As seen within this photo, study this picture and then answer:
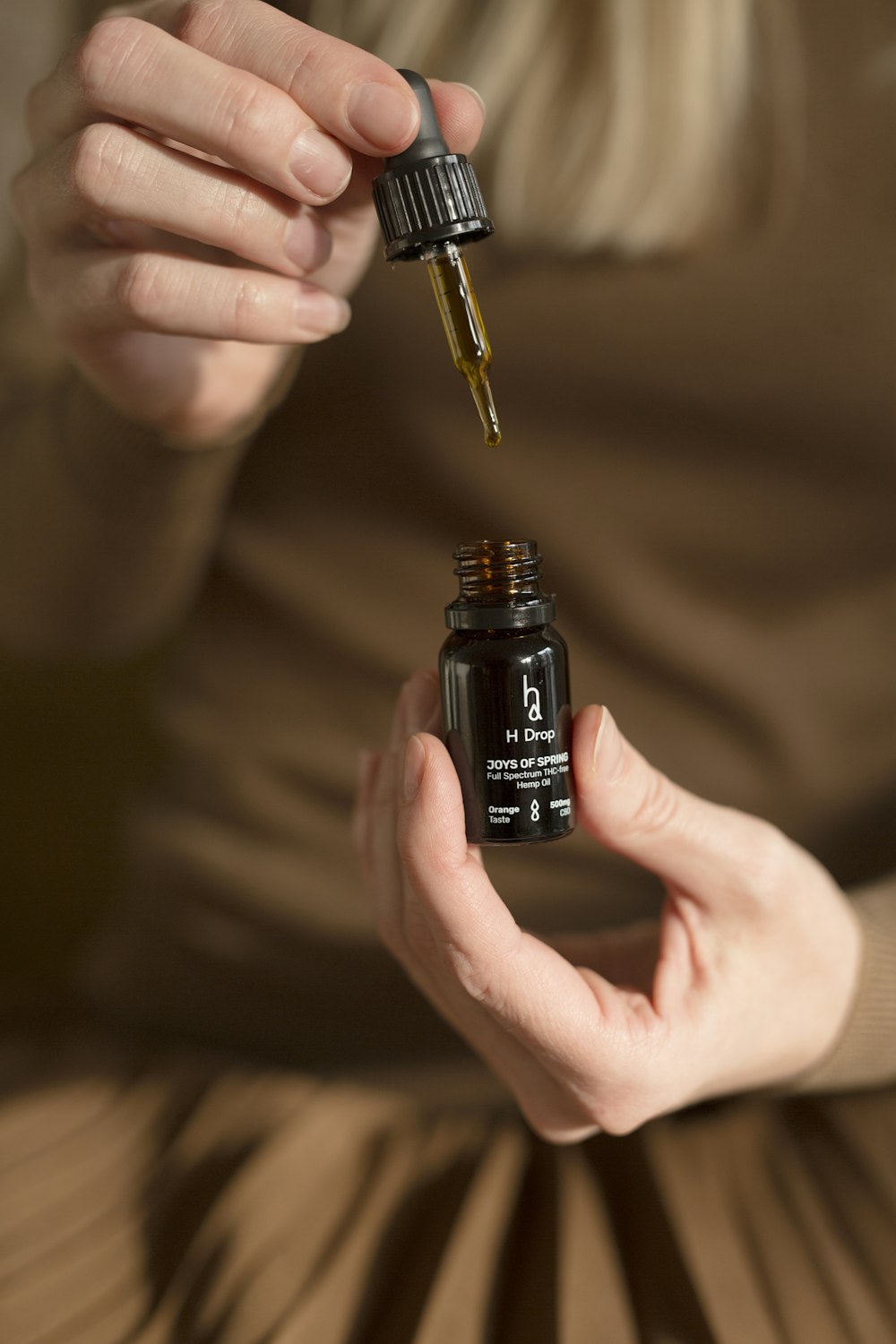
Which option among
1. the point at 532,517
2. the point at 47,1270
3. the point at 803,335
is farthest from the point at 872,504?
the point at 47,1270

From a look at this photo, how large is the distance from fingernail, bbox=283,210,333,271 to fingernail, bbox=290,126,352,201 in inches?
1.4

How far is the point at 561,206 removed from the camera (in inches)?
43.5

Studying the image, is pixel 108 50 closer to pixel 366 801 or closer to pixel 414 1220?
pixel 366 801

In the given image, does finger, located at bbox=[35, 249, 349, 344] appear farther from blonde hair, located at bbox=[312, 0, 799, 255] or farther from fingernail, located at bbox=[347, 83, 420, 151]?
blonde hair, located at bbox=[312, 0, 799, 255]

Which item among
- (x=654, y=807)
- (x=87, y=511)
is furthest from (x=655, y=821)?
(x=87, y=511)

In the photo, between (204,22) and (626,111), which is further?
(626,111)

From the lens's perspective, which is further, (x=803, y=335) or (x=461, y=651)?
(x=803, y=335)

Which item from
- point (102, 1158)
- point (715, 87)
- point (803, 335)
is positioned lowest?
point (102, 1158)

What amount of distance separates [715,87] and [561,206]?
19 centimetres

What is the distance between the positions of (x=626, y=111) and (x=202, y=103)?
589 millimetres

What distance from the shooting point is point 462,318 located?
720 mm

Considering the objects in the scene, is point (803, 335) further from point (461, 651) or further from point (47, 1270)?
point (47, 1270)

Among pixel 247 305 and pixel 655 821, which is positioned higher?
pixel 247 305

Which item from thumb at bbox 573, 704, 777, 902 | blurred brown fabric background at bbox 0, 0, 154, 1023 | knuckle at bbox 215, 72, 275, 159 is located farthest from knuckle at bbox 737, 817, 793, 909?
blurred brown fabric background at bbox 0, 0, 154, 1023
